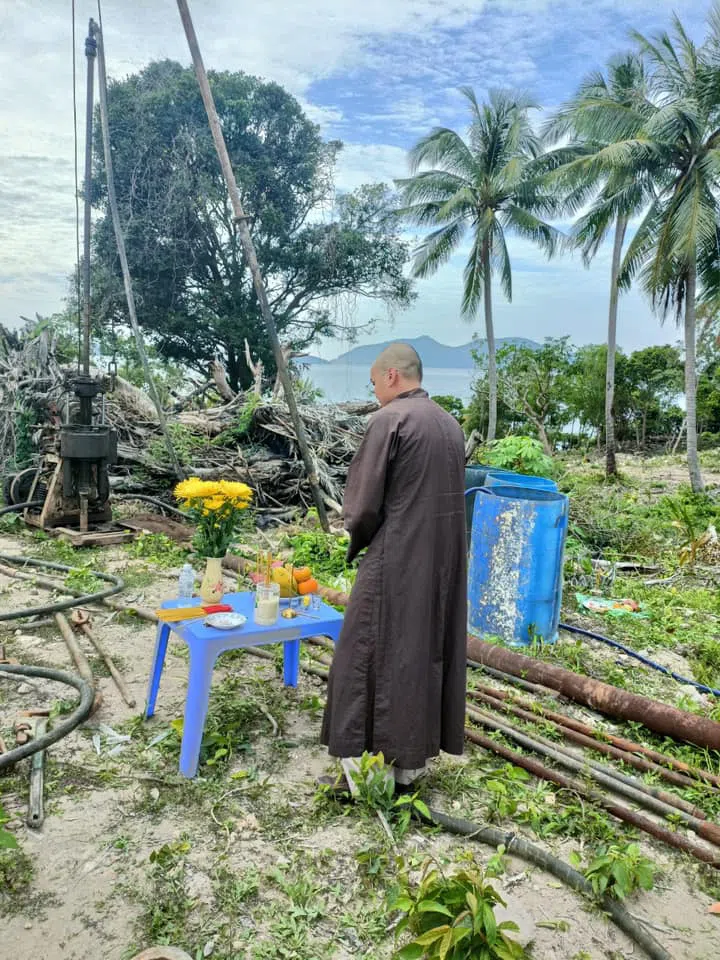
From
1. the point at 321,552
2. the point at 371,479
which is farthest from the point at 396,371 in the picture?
the point at 321,552

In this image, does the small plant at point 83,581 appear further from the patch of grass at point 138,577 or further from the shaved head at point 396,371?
the shaved head at point 396,371

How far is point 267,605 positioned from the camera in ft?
12.1

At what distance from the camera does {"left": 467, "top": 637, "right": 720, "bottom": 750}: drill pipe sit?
384cm

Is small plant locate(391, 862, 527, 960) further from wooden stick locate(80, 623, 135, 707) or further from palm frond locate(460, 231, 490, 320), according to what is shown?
palm frond locate(460, 231, 490, 320)

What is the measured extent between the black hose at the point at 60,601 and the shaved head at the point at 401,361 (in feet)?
11.1

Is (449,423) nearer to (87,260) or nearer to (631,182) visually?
(87,260)

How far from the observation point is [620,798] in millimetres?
3400

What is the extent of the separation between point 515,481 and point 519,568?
1500mm

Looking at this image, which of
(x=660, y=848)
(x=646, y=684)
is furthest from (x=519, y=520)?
(x=660, y=848)

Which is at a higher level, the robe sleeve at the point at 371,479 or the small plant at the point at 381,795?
the robe sleeve at the point at 371,479

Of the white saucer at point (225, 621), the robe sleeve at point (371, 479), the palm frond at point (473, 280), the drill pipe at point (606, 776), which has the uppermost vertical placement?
the palm frond at point (473, 280)

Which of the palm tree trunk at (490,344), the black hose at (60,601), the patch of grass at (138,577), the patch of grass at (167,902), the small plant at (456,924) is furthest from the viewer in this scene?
the palm tree trunk at (490,344)

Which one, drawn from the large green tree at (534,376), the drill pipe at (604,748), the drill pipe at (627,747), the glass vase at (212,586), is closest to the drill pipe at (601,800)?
the drill pipe at (604,748)

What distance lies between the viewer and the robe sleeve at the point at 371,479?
307 cm
